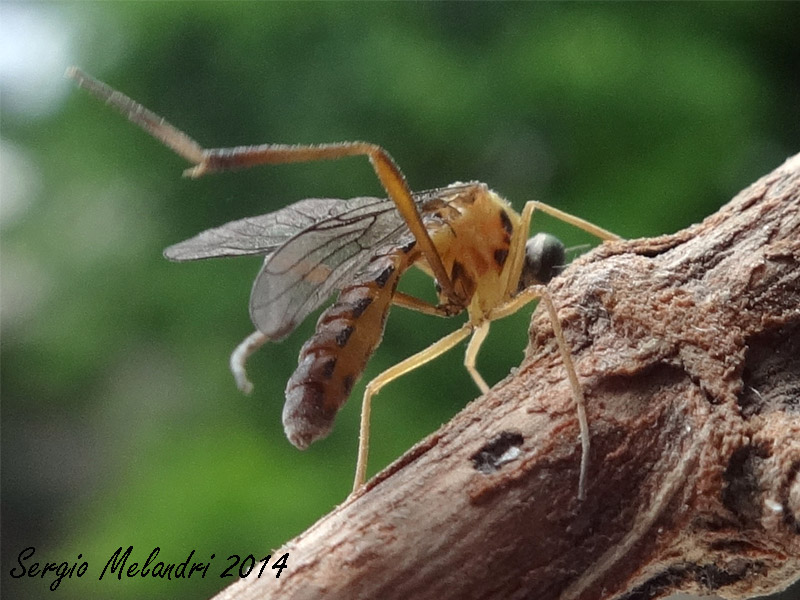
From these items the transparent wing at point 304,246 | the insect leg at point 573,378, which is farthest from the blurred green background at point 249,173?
the insect leg at point 573,378

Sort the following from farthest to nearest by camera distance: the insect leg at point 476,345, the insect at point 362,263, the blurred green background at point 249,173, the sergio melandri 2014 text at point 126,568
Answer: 1. the blurred green background at point 249,173
2. the sergio melandri 2014 text at point 126,568
3. the insect leg at point 476,345
4. the insect at point 362,263

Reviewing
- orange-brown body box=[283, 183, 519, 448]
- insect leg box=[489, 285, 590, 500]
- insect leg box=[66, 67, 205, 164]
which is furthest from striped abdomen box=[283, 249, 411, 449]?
insect leg box=[66, 67, 205, 164]

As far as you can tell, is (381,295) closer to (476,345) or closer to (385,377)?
(385,377)

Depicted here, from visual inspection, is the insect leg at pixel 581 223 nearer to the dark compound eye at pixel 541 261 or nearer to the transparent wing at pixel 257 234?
the dark compound eye at pixel 541 261

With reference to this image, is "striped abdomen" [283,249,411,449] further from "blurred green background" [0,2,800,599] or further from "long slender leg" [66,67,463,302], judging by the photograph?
"blurred green background" [0,2,800,599]

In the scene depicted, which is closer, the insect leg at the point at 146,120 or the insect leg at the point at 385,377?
the insect leg at the point at 146,120

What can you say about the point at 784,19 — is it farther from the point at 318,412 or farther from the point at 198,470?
the point at 198,470
